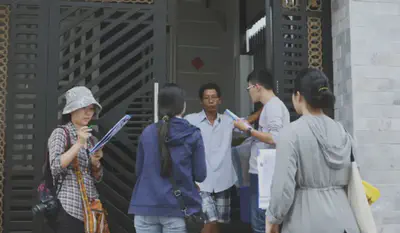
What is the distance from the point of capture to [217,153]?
4.39 m

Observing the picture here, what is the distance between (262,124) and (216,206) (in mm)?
1061

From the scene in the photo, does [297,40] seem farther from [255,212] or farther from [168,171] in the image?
[168,171]

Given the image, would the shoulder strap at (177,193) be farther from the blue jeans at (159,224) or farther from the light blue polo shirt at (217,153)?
the light blue polo shirt at (217,153)

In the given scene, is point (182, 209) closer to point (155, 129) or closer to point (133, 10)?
point (155, 129)

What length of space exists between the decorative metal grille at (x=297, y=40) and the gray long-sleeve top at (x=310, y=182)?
6.75 ft

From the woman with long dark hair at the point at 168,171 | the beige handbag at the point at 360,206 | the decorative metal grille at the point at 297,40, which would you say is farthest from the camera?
the decorative metal grille at the point at 297,40

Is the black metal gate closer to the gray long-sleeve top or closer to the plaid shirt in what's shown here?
the plaid shirt

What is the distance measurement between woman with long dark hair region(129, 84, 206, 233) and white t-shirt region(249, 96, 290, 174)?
897 mm

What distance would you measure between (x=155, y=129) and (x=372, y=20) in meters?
2.67

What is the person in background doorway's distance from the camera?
145 inches

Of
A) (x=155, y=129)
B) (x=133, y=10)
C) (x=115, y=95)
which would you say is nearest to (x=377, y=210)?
(x=155, y=129)

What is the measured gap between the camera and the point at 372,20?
438 centimetres

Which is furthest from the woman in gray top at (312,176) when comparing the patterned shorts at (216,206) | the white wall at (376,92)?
the white wall at (376,92)

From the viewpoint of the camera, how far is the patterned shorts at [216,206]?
4.24 metres
